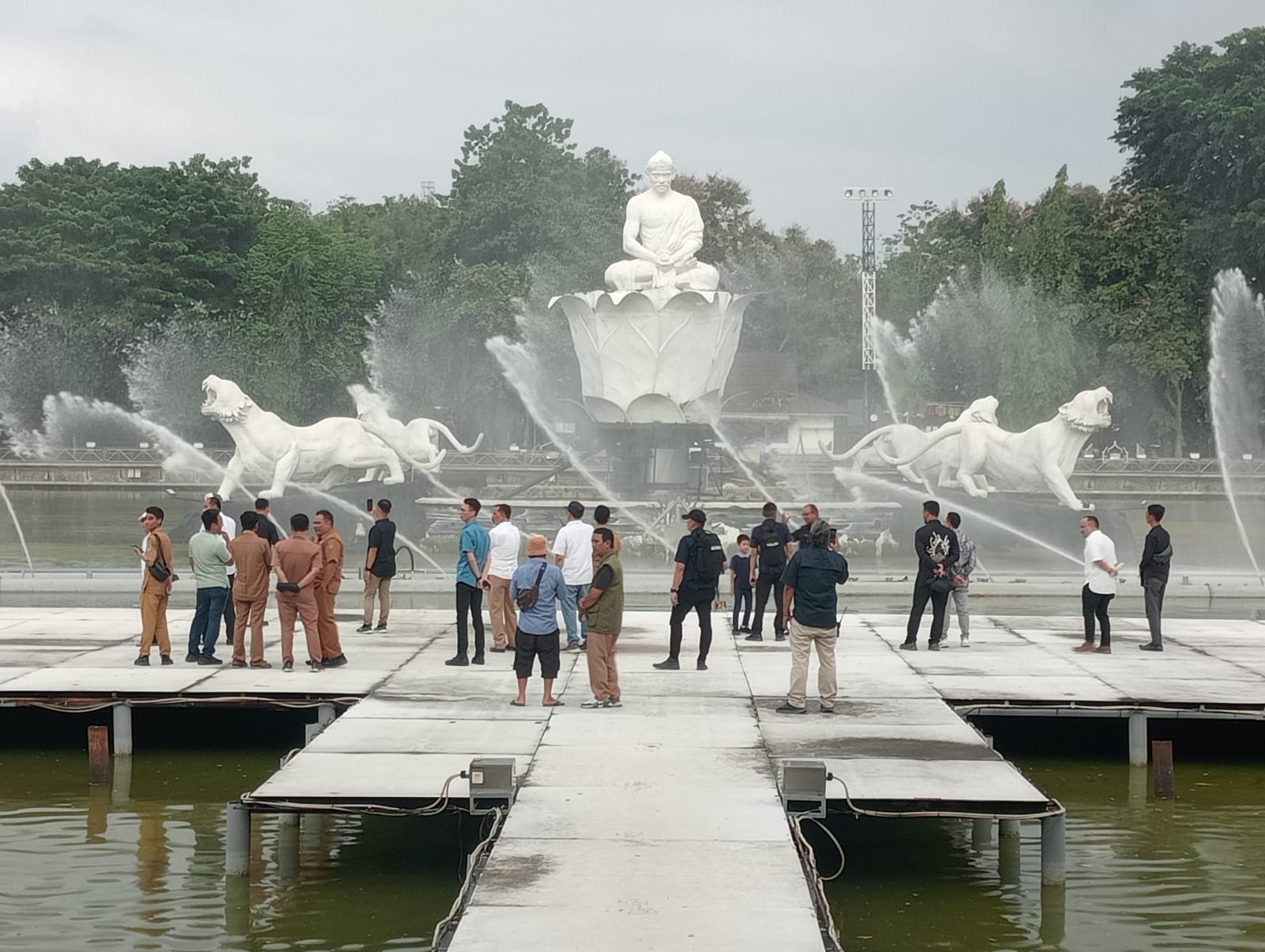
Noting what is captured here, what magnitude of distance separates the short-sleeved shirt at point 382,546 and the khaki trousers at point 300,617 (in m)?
2.91

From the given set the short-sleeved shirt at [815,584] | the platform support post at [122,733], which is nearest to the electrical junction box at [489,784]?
the short-sleeved shirt at [815,584]

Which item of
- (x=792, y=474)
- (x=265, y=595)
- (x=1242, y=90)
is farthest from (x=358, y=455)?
(x=1242, y=90)

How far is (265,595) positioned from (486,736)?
3927mm

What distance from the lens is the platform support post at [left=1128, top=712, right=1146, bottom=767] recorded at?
13.6 m

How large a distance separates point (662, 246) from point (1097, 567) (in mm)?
22219

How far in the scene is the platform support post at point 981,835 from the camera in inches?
445

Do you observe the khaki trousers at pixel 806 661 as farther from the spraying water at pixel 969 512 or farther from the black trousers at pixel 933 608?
the spraying water at pixel 969 512

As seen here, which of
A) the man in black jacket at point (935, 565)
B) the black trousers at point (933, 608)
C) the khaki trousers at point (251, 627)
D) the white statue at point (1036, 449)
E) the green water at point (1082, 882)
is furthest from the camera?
the white statue at point (1036, 449)

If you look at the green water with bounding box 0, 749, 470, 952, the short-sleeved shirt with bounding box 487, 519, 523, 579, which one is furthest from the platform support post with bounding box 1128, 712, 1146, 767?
the green water with bounding box 0, 749, 470, 952

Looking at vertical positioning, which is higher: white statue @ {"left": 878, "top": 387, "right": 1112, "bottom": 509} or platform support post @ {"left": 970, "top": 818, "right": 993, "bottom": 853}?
white statue @ {"left": 878, "top": 387, "right": 1112, "bottom": 509}

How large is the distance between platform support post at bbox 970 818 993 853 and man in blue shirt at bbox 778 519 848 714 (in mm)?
1915

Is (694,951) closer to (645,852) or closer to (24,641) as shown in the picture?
(645,852)

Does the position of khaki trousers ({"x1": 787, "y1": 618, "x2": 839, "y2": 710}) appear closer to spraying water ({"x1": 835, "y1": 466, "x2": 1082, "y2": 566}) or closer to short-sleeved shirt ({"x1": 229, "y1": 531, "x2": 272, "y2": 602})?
short-sleeved shirt ({"x1": 229, "y1": 531, "x2": 272, "y2": 602})

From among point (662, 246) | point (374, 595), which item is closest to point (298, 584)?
point (374, 595)
